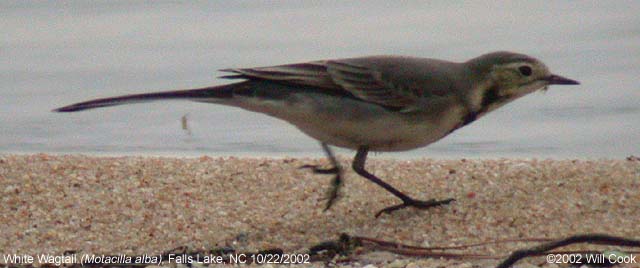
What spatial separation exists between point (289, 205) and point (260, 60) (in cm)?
460

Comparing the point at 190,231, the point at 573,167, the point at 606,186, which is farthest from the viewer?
the point at 573,167

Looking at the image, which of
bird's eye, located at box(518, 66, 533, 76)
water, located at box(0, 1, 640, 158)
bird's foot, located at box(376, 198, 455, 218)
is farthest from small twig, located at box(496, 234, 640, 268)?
water, located at box(0, 1, 640, 158)

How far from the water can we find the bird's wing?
7.26 feet

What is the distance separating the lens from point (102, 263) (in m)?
6.71

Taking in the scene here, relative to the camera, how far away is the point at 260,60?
12156mm

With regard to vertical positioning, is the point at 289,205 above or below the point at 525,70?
below

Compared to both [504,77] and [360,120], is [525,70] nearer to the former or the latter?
[504,77]

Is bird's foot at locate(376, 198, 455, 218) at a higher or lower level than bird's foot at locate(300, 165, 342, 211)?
lower

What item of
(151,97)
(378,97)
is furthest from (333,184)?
(151,97)

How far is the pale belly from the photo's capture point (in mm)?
7566

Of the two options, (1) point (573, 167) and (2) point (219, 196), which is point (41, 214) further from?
(1) point (573, 167)

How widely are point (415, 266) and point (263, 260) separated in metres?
0.70

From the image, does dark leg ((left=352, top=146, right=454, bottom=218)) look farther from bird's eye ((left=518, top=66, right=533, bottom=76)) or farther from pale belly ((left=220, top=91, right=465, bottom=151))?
bird's eye ((left=518, top=66, right=533, bottom=76))

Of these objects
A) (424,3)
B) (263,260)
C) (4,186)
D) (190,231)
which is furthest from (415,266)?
(424,3)
